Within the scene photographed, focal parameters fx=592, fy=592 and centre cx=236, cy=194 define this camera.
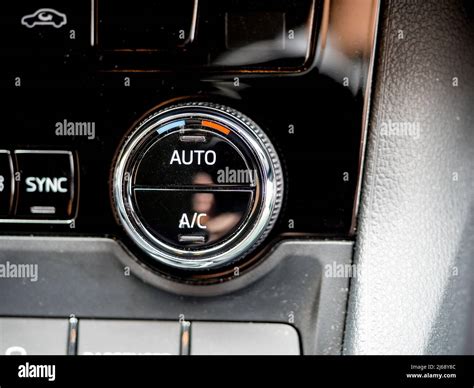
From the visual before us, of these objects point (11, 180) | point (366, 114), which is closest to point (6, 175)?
point (11, 180)

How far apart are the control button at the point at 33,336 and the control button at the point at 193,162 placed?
0.20 meters

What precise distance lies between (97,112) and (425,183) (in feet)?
1.20

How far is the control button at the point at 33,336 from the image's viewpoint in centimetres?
67

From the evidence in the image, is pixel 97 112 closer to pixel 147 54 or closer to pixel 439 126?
pixel 147 54

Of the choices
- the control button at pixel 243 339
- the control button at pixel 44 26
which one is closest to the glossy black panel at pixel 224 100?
the control button at pixel 44 26

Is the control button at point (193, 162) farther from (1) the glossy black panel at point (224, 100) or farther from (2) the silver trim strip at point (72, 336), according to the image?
(2) the silver trim strip at point (72, 336)

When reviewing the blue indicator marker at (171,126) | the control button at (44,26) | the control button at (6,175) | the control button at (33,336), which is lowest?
the control button at (33,336)

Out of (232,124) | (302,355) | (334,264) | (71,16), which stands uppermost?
(71,16)

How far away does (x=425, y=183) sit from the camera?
0.64 meters

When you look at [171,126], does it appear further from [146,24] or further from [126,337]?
[126,337]

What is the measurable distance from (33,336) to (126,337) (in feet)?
0.35

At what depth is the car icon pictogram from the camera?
2.06 feet

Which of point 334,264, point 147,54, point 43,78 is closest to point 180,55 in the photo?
point 147,54

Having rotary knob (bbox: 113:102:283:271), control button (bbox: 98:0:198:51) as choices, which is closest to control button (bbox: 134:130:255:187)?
rotary knob (bbox: 113:102:283:271)
